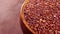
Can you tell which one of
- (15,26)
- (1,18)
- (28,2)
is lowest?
(15,26)

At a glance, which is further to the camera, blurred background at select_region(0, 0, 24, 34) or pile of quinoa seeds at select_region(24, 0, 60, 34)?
blurred background at select_region(0, 0, 24, 34)

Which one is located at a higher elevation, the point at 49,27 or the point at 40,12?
the point at 40,12

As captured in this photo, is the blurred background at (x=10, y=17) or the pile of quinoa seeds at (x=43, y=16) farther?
the blurred background at (x=10, y=17)

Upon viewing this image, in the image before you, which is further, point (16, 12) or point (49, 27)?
point (16, 12)

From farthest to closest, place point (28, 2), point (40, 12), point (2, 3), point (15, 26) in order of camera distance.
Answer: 1. point (2, 3)
2. point (15, 26)
3. point (28, 2)
4. point (40, 12)

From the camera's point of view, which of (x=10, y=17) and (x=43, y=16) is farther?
(x=10, y=17)

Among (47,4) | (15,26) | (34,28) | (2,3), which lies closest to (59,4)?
(47,4)

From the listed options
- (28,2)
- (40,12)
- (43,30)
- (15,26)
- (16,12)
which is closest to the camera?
(43,30)

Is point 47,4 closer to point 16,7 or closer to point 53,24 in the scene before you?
point 53,24
